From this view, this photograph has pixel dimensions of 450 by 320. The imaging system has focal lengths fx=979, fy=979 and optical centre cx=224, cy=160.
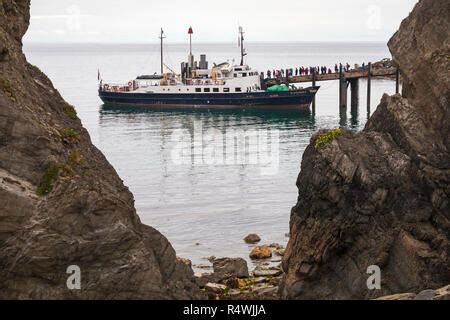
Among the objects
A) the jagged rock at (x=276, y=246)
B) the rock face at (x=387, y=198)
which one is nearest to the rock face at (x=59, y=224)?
the rock face at (x=387, y=198)

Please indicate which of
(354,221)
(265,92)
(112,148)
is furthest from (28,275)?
(265,92)

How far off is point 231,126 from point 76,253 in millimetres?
70294

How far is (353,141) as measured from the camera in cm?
2894

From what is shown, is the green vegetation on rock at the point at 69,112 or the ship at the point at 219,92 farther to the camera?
the ship at the point at 219,92

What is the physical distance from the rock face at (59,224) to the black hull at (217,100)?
3148 inches

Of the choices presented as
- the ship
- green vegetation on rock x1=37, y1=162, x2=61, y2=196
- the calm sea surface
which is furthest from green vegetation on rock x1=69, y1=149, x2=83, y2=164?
the ship

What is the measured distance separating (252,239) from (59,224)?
22.8 meters

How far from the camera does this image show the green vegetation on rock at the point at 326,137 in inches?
1140

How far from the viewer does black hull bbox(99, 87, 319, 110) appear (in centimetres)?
10138

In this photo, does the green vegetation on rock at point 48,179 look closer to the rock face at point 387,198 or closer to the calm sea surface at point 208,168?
the rock face at point 387,198

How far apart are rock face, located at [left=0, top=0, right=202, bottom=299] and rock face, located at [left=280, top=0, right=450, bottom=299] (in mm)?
7231

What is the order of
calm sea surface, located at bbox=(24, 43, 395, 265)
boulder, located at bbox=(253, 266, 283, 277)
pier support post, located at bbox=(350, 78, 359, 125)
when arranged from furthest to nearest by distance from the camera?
pier support post, located at bbox=(350, 78, 359, 125), calm sea surface, located at bbox=(24, 43, 395, 265), boulder, located at bbox=(253, 266, 283, 277)

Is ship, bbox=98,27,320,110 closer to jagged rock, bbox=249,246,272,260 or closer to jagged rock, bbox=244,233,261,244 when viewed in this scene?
jagged rock, bbox=244,233,261,244

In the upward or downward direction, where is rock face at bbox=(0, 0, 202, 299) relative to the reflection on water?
upward
